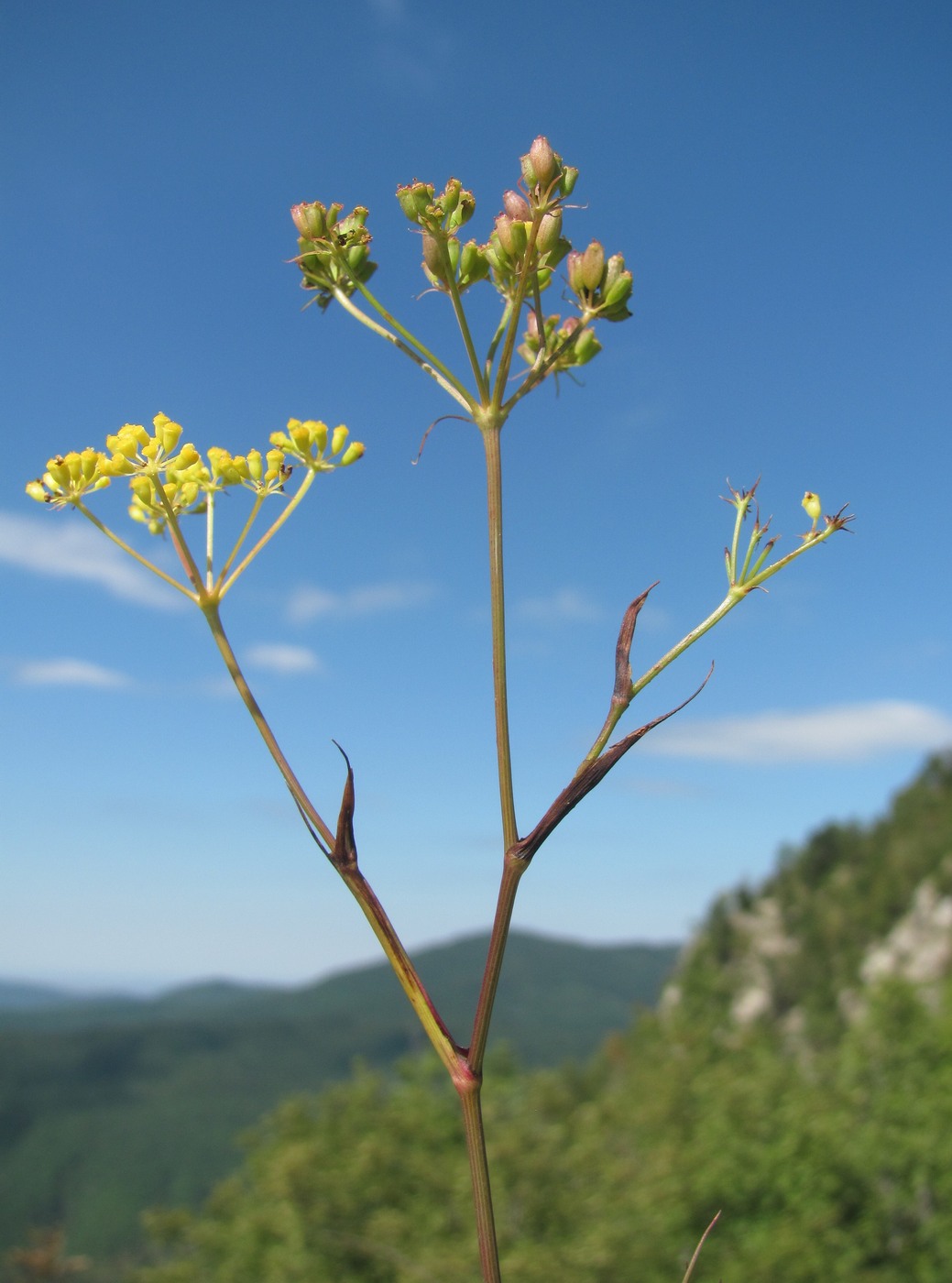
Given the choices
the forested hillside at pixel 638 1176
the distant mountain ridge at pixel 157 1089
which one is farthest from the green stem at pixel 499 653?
the distant mountain ridge at pixel 157 1089

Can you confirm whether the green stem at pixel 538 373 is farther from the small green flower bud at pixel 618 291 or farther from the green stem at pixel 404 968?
the green stem at pixel 404 968

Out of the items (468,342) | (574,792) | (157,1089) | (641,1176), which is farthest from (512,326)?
(157,1089)

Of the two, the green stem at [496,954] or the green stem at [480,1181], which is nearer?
the green stem at [480,1181]

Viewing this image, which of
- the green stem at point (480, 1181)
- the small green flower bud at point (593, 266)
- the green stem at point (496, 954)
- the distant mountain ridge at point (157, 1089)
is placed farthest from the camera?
the distant mountain ridge at point (157, 1089)

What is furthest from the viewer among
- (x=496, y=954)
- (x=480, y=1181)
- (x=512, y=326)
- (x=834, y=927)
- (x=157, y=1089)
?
(x=157, y=1089)

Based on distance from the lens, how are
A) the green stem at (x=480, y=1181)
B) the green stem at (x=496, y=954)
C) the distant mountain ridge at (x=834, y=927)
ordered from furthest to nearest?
1. the distant mountain ridge at (x=834, y=927)
2. the green stem at (x=496, y=954)
3. the green stem at (x=480, y=1181)

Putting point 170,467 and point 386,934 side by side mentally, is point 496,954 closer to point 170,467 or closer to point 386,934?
point 386,934
